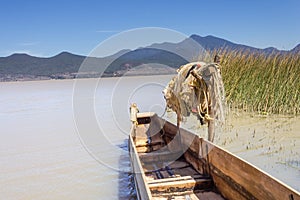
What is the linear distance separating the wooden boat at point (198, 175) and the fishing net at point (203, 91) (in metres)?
0.36

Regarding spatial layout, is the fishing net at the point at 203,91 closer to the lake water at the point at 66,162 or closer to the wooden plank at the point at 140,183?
the wooden plank at the point at 140,183

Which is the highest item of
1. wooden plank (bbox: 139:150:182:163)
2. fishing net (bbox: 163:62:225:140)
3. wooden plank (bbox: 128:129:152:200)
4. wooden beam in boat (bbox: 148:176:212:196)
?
fishing net (bbox: 163:62:225:140)

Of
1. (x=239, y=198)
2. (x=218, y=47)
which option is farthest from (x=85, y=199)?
(x=218, y=47)

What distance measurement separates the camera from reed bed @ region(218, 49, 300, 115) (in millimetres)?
7137

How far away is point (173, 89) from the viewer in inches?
186

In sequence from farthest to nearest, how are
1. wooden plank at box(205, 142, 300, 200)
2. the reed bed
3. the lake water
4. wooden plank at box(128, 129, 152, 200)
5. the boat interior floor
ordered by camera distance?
1. the reed bed
2. the lake water
3. the boat interior floor
4. wooden plank at box(128, 129, 152, 200)
5. wooden plank at box(205, 142, 300, 200)

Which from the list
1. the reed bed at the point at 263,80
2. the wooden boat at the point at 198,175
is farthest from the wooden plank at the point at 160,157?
the reed bed at the point at 263,80

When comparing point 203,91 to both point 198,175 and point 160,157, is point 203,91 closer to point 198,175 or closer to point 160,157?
point 198,175

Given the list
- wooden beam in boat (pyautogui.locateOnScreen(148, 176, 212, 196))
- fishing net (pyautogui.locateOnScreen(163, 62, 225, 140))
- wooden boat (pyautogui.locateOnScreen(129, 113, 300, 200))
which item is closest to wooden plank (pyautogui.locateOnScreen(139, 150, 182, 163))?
wooden boat (pyautogui.locateOnScreen(129, 113, 300, 200))

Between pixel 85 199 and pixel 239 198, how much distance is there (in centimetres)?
248

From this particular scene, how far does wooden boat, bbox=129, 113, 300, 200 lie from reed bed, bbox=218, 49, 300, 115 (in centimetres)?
277

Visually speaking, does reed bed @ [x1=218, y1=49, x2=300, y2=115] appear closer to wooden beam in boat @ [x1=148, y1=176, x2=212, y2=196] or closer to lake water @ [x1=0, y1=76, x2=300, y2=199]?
lake water @ [x1=0, y1=76, x2=300, y2=199]

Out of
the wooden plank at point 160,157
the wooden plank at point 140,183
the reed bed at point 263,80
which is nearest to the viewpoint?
the wooden plank at point 140,183

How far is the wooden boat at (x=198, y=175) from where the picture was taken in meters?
2.51
